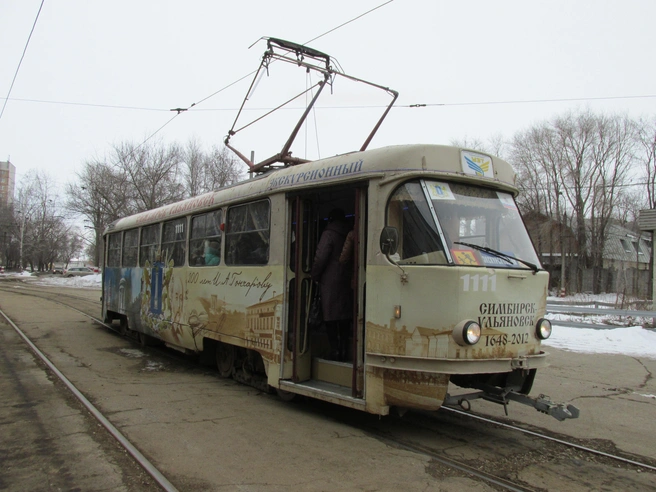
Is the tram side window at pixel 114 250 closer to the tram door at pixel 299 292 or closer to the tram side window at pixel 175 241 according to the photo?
the tram side window at pixel 175 241

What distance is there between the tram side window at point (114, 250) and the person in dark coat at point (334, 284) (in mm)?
8053

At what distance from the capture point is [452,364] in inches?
182

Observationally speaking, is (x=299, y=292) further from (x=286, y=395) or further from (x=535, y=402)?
(x=535, y=402)

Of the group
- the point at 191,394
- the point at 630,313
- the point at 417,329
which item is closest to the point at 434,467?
the point at 417,329

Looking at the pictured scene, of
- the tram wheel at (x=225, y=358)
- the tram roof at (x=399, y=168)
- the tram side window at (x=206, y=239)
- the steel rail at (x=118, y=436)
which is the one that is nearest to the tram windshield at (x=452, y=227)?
the tram roof at (x=399, y=168)

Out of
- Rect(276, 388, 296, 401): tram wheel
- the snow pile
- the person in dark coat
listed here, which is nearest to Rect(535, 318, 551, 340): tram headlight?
the person in dark coat

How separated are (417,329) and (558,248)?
123ft

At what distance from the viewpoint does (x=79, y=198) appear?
136ft

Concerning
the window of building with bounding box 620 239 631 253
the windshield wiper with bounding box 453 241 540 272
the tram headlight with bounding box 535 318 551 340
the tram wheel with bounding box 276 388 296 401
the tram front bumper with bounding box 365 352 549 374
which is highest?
the window of building with bounding box 620 239 631 253

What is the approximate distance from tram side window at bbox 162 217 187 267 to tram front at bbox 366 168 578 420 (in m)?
4.54

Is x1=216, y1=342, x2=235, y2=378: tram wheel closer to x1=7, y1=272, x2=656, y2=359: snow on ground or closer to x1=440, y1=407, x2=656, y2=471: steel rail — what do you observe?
x1=440, y1=407, x2=656, y2=471: steel rail

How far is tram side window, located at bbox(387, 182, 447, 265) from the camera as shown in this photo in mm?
4852

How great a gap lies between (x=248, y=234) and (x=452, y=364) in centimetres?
334

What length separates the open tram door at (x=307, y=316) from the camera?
18.6 ft
